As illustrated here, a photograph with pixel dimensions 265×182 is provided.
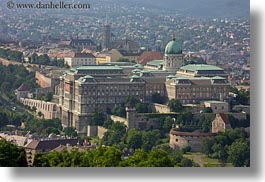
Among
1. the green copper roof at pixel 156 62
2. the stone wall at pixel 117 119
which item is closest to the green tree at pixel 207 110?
the stone wall at pixel 117 119

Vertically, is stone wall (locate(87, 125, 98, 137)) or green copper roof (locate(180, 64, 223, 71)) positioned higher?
green copper roof (locate(180, 64, 223, 71))

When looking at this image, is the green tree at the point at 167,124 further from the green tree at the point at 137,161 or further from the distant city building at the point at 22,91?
the green tree at the point at 137,161

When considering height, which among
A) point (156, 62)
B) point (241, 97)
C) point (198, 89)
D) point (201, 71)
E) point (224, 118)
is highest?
point (156, 62)

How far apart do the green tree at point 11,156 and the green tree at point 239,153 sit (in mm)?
2275

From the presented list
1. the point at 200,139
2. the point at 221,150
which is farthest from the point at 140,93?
the point at 221,150

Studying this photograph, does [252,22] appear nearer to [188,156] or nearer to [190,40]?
[188,156]

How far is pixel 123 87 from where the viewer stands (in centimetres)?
1644

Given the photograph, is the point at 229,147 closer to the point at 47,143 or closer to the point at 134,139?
the point at 134,139

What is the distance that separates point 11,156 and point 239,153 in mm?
2999

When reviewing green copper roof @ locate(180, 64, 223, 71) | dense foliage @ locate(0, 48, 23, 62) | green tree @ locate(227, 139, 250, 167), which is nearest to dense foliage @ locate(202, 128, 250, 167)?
green tree @ locate(227, 139, 250, 167)

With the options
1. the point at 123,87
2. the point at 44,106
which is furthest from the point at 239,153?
the point at 44,106

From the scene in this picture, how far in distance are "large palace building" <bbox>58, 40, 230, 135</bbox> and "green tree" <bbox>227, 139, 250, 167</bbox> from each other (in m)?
4.06

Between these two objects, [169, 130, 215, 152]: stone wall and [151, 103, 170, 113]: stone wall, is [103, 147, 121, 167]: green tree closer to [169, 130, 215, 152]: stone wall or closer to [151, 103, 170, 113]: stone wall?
[169, 130, 215, 152]: stone wall

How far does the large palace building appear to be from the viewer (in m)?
16.0
